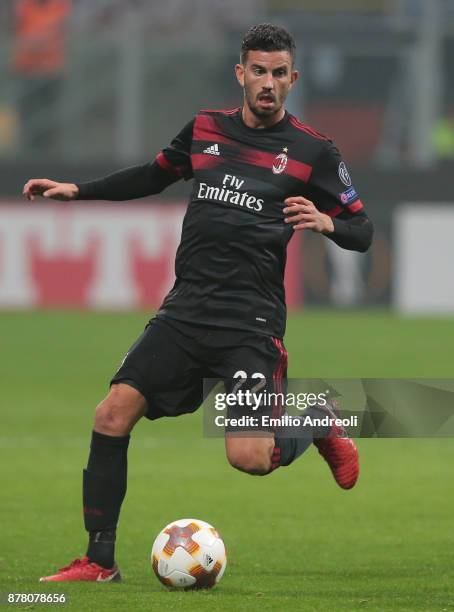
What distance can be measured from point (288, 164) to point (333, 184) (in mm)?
198

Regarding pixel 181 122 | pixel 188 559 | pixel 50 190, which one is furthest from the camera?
pixel 181 122

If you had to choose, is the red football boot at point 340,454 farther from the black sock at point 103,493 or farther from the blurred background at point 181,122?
the blurred background at point 181,122

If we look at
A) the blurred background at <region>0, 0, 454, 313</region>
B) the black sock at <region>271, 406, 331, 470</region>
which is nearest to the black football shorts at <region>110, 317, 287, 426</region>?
the black sock at <region>271, 406, 331, 470</region>

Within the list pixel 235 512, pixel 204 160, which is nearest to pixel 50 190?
pixel 204 160

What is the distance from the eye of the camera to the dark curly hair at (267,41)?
6.05 metres

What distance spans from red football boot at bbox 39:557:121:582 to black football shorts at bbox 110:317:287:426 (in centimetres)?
63

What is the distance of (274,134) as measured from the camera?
20.4 feet

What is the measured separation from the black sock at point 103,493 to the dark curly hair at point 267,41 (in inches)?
63.6

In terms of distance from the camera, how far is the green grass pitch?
229 inches

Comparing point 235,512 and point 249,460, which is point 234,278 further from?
point 235,512

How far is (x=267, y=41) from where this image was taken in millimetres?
6043

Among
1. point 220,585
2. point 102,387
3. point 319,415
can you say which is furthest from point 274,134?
point 102,387

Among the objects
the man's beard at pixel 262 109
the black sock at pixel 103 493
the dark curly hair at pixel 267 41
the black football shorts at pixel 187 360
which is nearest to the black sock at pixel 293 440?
the black football shorts at pixel 187 360

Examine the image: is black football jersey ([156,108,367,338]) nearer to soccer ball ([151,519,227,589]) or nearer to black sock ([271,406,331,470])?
black sock ([271,406,331,470])
